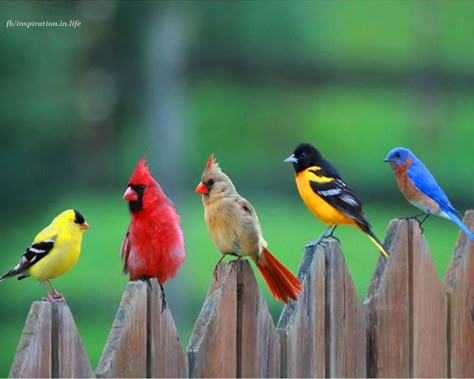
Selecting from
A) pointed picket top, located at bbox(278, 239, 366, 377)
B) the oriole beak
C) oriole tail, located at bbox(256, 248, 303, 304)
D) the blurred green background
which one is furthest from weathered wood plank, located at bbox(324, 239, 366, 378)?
the blurred green background

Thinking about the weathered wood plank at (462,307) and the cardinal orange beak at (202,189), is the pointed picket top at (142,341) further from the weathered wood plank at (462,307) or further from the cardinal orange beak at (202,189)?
the weathered wood plank at (462,307)

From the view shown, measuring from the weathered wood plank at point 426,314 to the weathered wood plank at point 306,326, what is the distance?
37cm

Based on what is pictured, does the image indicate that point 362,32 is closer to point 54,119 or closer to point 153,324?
point 54,119

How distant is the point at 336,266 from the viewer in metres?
3.68

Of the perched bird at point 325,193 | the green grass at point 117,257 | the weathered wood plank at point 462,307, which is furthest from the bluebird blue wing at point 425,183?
the green grass at point 117,257

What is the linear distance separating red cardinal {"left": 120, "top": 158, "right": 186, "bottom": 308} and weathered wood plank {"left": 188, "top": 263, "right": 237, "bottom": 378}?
284 mm

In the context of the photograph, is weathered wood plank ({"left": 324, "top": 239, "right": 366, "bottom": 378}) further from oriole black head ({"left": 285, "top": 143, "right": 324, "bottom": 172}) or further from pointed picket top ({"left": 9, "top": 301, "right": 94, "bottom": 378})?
oriole black head ({"left": 285, "top": 143, "right": 324, "bottom": 172})

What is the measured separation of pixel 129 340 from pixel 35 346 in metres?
0.29

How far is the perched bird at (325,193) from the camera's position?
505cm

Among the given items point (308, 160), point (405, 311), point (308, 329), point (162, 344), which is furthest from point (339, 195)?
point (162, 344)

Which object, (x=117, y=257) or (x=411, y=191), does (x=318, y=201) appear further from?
(x=117, y=257)

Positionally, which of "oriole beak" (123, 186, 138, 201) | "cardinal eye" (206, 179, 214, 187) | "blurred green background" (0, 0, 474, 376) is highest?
"blurred green background" (0, 0, 474, 376)

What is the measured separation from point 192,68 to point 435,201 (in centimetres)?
1249

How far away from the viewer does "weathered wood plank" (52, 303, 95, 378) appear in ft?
9.70
